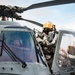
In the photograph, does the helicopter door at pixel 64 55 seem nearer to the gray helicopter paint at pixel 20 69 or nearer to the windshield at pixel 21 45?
the windshield at pixel 21 45

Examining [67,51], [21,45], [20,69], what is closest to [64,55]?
[67,51]

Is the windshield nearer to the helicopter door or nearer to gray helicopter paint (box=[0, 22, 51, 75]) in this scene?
gray helicopter paint (box=[0, 22, 51, 75])

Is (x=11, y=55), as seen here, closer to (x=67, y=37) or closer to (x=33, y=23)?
(x=67, y=37)

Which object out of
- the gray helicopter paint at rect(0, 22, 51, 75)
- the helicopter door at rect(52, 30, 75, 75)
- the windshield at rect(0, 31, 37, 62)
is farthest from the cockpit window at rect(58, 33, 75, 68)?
the gray helicopter paint at rect(0, 22, 51, 75)

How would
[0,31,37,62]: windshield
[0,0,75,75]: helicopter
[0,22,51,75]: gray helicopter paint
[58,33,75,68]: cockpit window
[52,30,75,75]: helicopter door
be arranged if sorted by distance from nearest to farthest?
[0,22,51,75]: gray helicopter paint < [0,0,75,75]: helicopter < [0,31,37,62]: windshield < [52,30,75,75]: helicopter door < [58,33,75,68]: cockpit window

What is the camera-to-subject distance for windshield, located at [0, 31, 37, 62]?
274 inches

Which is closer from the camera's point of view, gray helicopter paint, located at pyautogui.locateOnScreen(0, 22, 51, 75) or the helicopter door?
gray helicopter paint, located at pyautogui.locateOnScreen(0, 22, 51, 75)

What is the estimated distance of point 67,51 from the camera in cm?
843

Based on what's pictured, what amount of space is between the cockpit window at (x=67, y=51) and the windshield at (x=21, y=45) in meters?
1.21

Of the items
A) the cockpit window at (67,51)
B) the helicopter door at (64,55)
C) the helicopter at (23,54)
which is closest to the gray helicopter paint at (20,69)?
the helicopter at (23,54)

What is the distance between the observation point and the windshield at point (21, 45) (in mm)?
6968

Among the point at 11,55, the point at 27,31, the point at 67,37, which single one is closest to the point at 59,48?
the point at 67,37

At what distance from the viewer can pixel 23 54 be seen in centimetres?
703

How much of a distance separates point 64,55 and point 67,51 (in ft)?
0.45
